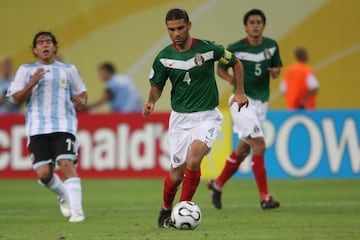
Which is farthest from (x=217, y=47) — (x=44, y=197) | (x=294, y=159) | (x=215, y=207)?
(x=294, y=159)

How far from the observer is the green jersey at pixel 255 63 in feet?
43.7

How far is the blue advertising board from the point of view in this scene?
18.8 m

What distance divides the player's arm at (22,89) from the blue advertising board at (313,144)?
771cm

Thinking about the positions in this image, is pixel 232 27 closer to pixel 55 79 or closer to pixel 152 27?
pixel 152 27

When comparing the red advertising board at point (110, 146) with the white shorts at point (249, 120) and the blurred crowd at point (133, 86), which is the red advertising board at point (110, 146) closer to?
the blurred crowd at point (133, 86)

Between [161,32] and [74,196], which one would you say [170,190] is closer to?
[74,196]

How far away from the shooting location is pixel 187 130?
35.4ft

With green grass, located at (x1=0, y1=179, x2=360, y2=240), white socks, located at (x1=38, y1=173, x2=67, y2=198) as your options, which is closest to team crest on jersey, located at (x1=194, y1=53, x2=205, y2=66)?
green grass, located at (x1=0, y1=179, x2=360, y2=240)

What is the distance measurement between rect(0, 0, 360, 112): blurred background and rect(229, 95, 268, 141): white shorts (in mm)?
8126

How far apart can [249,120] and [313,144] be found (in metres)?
6.14

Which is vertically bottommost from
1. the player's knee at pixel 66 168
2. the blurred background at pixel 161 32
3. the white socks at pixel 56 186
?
the white socks at pixel 56 186

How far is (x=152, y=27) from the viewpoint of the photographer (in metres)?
22.1

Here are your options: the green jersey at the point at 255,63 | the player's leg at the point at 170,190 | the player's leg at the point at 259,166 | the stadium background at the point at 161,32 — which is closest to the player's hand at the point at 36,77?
the player's leg at the point at 170,190

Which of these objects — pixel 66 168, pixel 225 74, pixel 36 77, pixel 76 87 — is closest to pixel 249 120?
pixel 225 74
